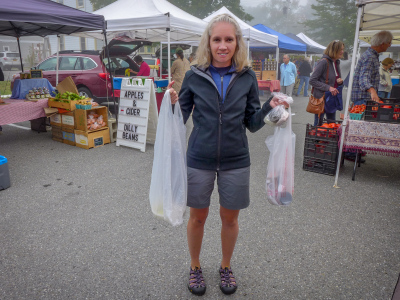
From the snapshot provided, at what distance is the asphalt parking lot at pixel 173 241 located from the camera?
2.36 metres

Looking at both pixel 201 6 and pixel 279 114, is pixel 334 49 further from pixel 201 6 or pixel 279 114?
pixel 201 6

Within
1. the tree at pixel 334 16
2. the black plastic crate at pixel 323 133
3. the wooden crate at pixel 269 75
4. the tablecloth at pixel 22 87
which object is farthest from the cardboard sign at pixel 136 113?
the tree at pixel 334 16

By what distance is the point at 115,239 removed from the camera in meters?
3.00

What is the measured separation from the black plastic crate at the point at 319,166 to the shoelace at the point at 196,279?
10.5 feet

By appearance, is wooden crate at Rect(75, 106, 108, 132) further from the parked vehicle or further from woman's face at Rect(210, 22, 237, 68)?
the parked vehicle

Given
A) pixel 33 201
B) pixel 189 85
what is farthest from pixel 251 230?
pixel 33 201

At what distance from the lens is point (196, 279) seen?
2281 millimetres

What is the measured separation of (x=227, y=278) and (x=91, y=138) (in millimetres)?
4660

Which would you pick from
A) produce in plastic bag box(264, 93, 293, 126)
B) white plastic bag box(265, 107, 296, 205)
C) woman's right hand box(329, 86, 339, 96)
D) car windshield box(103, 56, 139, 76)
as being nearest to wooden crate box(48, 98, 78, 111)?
car windshield box(103, 56, 139, 76)

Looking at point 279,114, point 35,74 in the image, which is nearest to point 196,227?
point 279,114

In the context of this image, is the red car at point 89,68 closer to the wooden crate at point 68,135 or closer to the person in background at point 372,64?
the wooden crate at point 68,135

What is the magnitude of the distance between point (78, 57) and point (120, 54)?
140cm

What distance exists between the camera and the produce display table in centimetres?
417

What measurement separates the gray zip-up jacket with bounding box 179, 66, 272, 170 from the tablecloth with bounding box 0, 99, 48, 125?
207 inches
